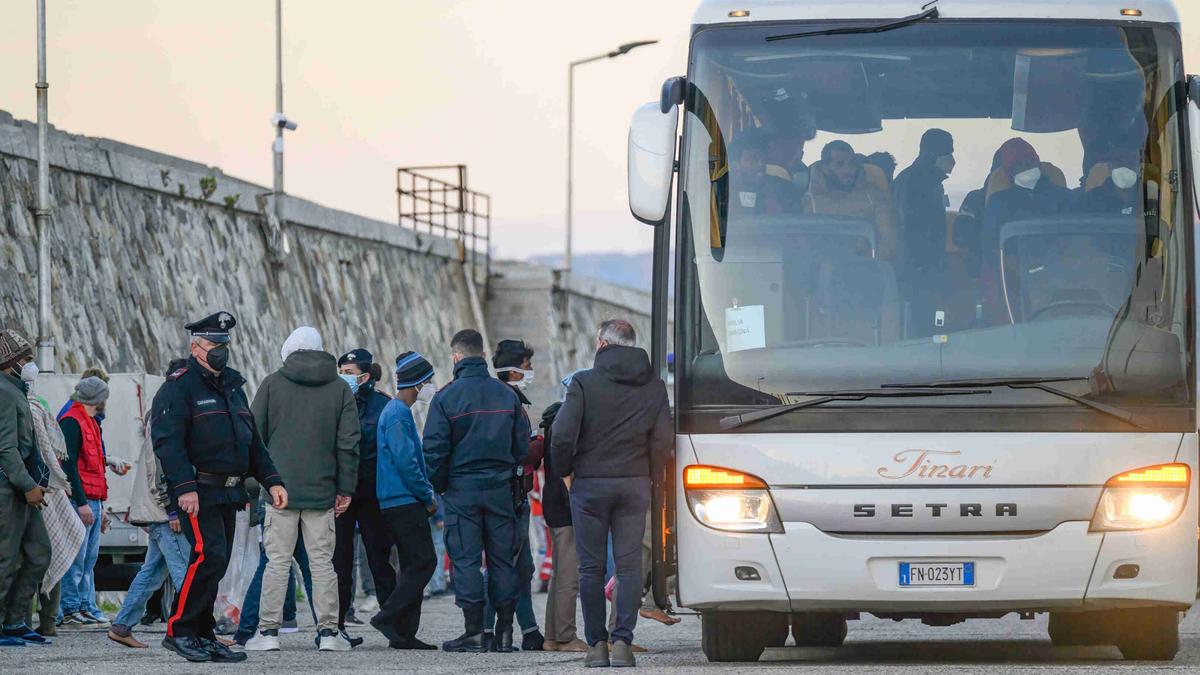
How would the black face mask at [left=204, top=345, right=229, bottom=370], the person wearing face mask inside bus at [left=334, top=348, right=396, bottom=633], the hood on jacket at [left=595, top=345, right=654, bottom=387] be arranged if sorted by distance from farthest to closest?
the person wearing face mask inside bus at [left=334, top=348, right=396, bottom=633] < the black face mask at [left=204, top=345, right=229, bottom=370] < the hood on jacket at [left=595, top=345, right=654, bottom=387]

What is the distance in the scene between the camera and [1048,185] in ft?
35.0

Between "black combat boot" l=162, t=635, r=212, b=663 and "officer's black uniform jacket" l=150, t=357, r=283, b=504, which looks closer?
"officer's black uniform jacket" l=150, t=357, r=283, b=504

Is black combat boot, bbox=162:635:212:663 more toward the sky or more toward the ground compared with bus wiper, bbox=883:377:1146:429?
more toward the ground

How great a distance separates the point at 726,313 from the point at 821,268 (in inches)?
19.7

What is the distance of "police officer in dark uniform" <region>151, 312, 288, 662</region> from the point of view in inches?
453

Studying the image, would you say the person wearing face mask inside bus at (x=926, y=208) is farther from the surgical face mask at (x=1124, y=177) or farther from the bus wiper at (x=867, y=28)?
the surgical face mask at (x=1124, y=177)

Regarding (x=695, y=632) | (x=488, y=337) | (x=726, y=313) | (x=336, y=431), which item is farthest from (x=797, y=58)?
(x=488, y=337)

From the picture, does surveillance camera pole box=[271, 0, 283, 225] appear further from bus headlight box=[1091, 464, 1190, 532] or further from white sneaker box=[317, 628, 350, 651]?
bus headlight box=[1091, 464, 1190, 532]

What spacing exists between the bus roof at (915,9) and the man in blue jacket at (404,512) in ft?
11.6

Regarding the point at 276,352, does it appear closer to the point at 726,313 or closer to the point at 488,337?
the point at 488,337

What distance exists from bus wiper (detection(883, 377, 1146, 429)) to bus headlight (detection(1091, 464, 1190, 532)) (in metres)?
0.24

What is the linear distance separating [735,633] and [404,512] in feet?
8.93

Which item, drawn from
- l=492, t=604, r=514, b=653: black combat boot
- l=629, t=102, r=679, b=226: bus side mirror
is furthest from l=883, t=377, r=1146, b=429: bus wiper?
l=492, t=604, r=514, b=653: black combat boot

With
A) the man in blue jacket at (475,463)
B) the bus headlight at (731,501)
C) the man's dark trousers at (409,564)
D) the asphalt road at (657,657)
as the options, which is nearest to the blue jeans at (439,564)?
the asphalt road at (657,657)
